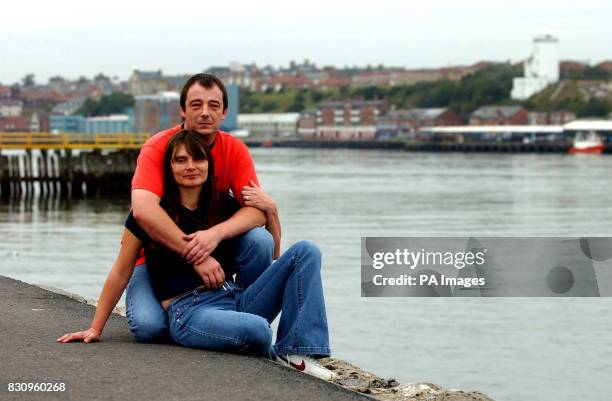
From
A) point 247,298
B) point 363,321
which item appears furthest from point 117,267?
point 363,321

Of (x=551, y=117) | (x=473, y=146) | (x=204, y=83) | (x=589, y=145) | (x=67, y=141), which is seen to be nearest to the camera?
(x=204, y=83)

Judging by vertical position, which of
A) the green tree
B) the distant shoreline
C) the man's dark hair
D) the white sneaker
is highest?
the man's dark hair

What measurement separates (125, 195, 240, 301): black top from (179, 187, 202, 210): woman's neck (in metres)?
Answer: 0.03

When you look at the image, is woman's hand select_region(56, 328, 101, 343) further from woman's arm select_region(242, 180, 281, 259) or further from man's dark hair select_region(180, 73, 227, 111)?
man's dark hair select_region(180, 73, 227, 111)

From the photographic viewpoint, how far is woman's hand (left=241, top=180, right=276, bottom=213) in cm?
634

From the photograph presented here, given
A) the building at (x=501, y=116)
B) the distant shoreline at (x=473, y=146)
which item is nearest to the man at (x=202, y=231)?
the distant shoreline at (x=473, y=146)

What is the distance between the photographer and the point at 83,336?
633cm

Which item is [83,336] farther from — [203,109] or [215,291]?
[203,109]

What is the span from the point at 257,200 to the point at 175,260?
1.58 feet

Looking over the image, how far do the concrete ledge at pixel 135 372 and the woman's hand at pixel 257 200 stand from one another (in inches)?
29.1

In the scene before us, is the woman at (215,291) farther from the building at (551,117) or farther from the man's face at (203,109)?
the building at (551,117)

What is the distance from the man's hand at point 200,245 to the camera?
615 cm

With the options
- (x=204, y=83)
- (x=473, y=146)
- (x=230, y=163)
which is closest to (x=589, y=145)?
(x=473, y=146)

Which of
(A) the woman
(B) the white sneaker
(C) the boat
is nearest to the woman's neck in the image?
(A) the woman
